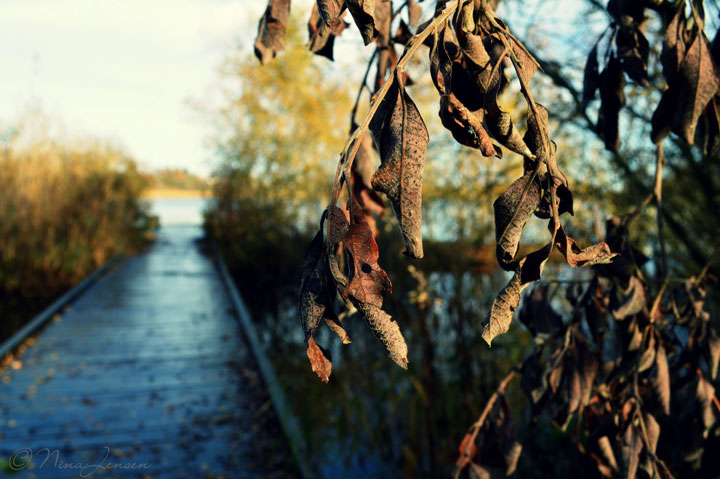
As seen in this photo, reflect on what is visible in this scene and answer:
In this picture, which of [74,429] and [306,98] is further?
[306,98]

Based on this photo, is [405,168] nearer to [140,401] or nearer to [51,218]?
[140,401]

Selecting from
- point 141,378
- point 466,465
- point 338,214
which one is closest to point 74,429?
point 141,378

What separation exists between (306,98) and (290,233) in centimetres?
525

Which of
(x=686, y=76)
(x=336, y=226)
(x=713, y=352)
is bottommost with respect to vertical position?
(x=713, y=352)

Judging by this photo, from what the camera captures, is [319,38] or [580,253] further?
[319,38]

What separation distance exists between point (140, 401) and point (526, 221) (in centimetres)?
591

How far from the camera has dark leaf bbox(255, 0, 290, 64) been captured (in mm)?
1168

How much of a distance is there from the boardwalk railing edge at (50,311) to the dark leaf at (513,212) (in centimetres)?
754

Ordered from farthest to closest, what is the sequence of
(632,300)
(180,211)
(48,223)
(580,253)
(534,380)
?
(180,211)
(48,223)
(534,380)
(632,300)
(580,253)

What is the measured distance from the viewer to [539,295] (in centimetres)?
140

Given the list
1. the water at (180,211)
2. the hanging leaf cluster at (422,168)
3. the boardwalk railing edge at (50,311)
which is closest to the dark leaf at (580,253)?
the hanging leaf cluster at (422,168)

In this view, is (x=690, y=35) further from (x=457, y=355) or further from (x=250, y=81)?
(x=250, y=81)

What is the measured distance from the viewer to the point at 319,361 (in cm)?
77

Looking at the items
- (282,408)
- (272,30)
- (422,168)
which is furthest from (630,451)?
(282,408)
